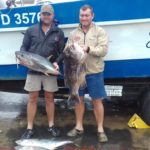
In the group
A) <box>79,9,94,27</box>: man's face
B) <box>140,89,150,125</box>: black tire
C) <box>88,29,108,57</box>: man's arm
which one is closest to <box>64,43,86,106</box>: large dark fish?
<box>88,29,108,57</box>: man's arm

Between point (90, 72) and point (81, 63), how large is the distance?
273 mm

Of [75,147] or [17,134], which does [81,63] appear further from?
[17,134]

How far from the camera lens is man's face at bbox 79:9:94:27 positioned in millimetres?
5246

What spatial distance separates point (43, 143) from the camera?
18.3ft

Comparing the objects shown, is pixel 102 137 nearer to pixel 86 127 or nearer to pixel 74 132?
pixel 74 132

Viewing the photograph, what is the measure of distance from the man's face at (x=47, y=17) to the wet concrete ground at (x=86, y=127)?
1.64 meters

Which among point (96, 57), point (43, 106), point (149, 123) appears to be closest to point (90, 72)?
point (96, 57)

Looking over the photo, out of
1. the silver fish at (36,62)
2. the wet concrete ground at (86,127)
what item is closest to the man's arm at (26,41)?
the silver fish at (36,62)

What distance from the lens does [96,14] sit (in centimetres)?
564

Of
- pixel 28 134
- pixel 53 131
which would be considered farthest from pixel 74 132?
pixel 28 134

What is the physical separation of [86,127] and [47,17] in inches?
73.4

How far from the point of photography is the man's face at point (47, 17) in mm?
5316

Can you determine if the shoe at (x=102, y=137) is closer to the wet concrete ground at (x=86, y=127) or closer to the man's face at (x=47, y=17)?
the wet concrete ground at (x=86, y=127)

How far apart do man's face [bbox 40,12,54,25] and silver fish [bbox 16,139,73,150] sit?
1.59 metres
